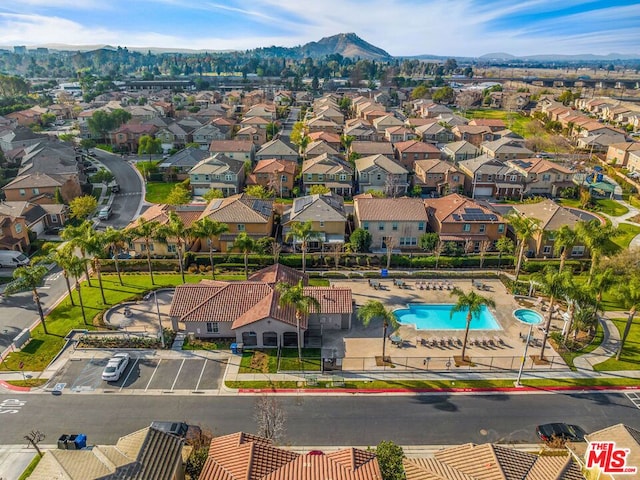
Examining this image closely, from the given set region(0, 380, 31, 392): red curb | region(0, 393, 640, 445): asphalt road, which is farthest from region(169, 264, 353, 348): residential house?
region(0, 380, 31, 392): red curb

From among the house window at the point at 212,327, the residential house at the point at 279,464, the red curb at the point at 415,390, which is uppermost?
the residential house at the point at 279,464

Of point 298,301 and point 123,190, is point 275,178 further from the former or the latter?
point 298,301

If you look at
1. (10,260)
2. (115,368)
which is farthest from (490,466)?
(10,260)

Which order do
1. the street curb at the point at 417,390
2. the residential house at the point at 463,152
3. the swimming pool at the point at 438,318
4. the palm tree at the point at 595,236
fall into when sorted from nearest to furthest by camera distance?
the street curb at the point at 417,390, the swimming pool at the point at 438,318, the palm tree at the point at 595,236, the residential house at the point at 463,152

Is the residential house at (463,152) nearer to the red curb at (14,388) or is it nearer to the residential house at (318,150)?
the residential house at (318,150)

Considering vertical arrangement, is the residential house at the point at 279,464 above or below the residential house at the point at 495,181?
below

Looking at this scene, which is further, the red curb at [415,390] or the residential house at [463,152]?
the residential house at [463,152]

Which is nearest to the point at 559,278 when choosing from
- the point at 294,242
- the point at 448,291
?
the point at 448,291

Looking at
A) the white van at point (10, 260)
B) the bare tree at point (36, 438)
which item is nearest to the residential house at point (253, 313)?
the bare tree at point (36, 438)
